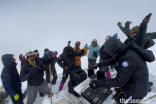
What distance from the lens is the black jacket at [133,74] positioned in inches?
51.8

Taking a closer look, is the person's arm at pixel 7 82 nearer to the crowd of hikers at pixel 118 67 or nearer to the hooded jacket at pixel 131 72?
the crowd of hikers at pixel 118 67

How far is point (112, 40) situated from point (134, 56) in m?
0.44

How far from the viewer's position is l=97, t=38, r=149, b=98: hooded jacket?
1319 millimetres

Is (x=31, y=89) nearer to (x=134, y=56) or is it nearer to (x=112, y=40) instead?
(x=112, y=40)

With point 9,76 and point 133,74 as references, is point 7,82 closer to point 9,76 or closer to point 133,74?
point 9,76

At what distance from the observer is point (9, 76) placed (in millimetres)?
2244

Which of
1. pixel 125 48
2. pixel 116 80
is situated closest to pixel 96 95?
pixel 116 80

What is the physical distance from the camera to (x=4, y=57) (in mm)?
2264

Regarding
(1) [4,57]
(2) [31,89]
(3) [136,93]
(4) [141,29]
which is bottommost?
(2) [31,89]

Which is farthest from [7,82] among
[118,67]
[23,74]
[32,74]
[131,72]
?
[131,72]

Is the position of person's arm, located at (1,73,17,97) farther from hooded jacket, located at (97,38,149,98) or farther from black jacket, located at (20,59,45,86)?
hooded jacket, located at (97,38,149,98)

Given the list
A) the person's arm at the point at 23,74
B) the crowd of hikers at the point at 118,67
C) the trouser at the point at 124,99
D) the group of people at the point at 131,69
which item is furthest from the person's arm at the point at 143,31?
the person's arm at the point at 23,74

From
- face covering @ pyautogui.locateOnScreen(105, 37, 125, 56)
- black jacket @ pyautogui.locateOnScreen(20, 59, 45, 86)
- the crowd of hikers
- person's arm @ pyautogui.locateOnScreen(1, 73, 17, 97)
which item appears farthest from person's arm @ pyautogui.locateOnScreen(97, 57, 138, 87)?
person's arm @ pyautogui.locateOnScreen(1, 73, 17, 97)

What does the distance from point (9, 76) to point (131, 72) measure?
2.96m
